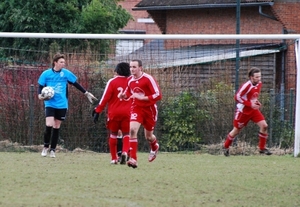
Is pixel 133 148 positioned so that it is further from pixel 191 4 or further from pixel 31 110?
pixel 191 4

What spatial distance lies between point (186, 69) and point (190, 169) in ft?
18.7

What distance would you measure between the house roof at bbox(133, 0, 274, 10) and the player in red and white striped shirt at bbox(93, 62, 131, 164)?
14928 millimetres

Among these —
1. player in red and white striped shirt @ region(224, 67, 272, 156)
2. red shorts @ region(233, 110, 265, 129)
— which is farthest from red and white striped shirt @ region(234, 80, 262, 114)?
red shorts @ region(233, 110, 265, 129)

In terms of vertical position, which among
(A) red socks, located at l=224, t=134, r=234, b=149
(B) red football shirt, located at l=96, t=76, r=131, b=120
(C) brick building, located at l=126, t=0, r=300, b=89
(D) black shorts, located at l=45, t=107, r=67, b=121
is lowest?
(A) red socks, located at l=224, t=134, r=234, b=149

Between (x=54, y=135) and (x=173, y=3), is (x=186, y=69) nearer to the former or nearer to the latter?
(x=54, y=135)

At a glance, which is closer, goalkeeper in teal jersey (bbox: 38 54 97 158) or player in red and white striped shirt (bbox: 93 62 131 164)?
player in red and white striped shirt (bbox: 93 62 131 164)

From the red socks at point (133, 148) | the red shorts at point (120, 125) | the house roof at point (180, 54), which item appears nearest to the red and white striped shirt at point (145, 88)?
the red socks at point (133, 148)

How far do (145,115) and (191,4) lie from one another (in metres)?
17.6

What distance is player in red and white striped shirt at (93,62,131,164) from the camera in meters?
12.5

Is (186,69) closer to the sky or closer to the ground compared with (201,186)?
closer to the sky

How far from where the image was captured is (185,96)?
17.4 meters

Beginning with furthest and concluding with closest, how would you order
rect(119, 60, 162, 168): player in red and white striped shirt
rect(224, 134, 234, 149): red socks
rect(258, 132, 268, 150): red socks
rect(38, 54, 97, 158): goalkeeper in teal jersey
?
1. rect(224, 134, 234, 149): red socks
2. rect(258, 132, 268, 150): red socks
3. rect(38, 54, 97, 158): goalkeeper in teal jersey
4. rect(119, 60, 162, 168): player in red and white striped shirt

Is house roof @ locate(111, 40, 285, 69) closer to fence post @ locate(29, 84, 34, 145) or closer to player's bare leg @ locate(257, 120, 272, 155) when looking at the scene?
fence post @ locate(29, 84, 34, 145)

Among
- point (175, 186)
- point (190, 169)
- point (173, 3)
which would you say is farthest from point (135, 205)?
point (173, 3)
